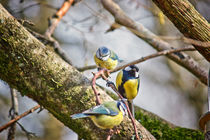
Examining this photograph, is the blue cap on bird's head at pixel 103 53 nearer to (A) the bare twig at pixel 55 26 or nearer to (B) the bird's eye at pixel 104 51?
(B) the bird's eye at pixel 104 51

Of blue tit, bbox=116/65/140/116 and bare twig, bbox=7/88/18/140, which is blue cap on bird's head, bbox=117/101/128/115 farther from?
bare twig, bbox=7/88/18/140

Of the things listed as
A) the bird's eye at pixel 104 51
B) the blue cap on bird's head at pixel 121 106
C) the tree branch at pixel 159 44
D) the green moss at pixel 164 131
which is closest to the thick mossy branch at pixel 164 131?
the green moss at pixel 164 131

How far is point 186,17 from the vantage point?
1.25 m

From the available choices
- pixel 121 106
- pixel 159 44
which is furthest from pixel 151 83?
pixel 121 106

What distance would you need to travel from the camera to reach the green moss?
1742mm

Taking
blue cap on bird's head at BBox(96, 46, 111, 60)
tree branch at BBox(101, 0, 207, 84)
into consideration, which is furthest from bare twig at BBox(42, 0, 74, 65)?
blue cap on bird's head at BBox(96, 46, 111, 60)

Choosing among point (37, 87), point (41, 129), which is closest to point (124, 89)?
point (37, 87)

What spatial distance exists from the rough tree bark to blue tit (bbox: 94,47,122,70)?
13.8 inches

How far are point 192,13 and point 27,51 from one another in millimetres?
825

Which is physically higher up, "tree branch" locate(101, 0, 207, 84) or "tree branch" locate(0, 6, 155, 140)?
"tree branch" locate(101, 0, 207, 84)

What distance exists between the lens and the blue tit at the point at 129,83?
0.94 meters

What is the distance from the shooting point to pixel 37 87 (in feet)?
3.98

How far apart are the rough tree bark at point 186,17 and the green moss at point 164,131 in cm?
75

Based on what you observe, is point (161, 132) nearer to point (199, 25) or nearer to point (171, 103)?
point (199, 25)
